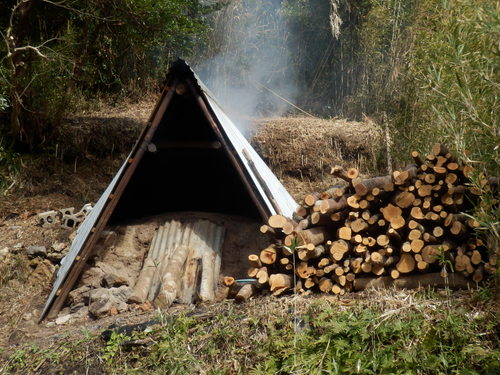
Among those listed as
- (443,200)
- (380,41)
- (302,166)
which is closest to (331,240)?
(443,200)

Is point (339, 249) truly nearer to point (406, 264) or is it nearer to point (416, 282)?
point (406, 264)

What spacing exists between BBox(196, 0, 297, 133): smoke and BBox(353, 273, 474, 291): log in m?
9.84

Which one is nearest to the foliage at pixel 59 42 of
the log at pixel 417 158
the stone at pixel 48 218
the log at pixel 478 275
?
the stone at pixel 48 218

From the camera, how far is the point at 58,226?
8.50 m

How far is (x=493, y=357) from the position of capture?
386 cm

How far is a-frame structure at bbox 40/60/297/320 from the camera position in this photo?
5.88 m

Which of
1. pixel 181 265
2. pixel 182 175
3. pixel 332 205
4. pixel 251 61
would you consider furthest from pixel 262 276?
pixel 251 61

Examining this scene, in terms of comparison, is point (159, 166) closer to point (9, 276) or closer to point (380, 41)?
point (9, 276)

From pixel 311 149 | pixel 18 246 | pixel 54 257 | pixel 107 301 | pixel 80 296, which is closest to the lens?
pixel 107 301

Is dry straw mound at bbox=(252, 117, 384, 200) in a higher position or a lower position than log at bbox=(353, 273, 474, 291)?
lower

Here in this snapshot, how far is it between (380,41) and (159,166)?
6919mm

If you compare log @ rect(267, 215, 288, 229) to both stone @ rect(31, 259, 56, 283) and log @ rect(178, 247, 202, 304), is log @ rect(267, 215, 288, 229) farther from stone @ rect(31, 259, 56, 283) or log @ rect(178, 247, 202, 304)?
stone @ rect(31, 259, 56, 283)

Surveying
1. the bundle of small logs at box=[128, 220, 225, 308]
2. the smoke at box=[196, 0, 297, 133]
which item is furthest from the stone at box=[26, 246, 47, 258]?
the smoke at box=[196, 0, 297, 133]

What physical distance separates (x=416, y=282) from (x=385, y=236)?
430 millimetres
